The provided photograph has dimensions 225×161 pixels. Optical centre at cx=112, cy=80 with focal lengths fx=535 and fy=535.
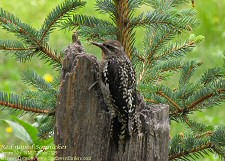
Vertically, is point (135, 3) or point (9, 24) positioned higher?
point (135, 3)

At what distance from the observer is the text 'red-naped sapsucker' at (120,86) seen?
3105 mm

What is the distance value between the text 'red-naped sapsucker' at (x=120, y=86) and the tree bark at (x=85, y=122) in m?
0.07

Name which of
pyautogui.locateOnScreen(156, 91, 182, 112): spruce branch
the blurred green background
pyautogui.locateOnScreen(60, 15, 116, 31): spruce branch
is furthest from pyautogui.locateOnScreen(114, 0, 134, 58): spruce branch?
the blurred green background

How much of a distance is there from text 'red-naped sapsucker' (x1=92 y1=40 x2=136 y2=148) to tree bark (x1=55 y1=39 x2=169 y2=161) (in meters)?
0.07

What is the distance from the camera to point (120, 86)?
3324 millimetres

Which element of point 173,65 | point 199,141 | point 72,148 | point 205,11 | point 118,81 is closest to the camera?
point 72,148

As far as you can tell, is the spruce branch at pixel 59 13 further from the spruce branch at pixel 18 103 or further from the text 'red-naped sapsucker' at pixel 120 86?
the spruce branch at pixel 18 103

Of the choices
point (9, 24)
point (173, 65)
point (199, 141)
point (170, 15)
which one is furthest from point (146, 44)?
point (9, 24)

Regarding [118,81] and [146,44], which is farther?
[146,44]

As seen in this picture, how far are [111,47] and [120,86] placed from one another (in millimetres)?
396

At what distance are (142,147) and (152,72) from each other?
31.1 inches

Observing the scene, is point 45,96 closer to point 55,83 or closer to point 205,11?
point 55,83

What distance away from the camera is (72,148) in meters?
3.01

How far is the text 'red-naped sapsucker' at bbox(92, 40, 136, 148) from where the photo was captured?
311 cm
